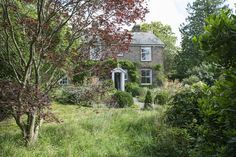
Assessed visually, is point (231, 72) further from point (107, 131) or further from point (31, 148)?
point (107, 131)

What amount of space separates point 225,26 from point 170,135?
5348 millimetres

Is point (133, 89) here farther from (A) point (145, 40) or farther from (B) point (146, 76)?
(A) point (145, 40)

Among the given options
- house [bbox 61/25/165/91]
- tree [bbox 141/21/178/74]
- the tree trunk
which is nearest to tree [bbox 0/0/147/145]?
the tree trunk

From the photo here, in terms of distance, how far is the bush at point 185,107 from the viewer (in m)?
8.50

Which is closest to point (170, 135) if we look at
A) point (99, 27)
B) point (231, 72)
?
point (99, 27)

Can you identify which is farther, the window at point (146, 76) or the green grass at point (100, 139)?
the window at point (146, 76)

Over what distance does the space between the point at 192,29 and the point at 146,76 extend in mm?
12419

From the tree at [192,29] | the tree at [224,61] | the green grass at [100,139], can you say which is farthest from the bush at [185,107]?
the tree at [192,29]

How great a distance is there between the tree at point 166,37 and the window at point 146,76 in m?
16.8

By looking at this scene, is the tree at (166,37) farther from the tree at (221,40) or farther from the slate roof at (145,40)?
the tree at (221,40)

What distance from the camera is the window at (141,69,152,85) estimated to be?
32344mm

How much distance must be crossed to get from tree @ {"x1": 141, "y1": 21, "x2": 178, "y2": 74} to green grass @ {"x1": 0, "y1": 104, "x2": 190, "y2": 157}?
39868 millimetres

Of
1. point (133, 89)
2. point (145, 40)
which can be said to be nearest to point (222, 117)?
point (133, 89)

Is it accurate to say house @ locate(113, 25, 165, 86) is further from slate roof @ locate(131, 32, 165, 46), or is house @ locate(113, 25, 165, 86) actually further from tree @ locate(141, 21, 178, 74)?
tree @ locate(141, 21, 178, 74)
